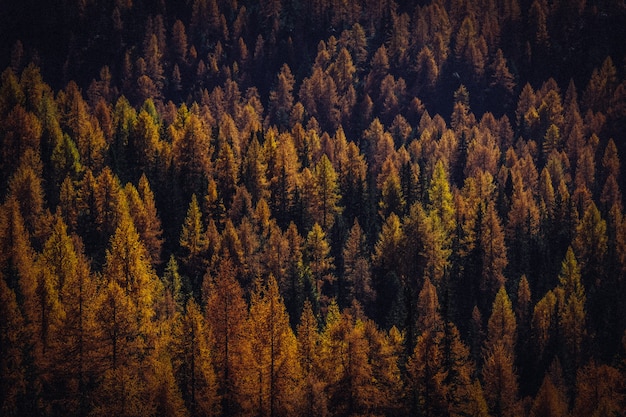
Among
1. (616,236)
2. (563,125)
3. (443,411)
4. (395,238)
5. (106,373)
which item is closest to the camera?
(106,373)

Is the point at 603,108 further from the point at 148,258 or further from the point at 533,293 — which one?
the point at 148,258

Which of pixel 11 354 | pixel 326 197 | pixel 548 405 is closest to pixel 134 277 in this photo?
pixel 11 354

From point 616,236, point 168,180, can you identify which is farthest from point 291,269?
point 616,236

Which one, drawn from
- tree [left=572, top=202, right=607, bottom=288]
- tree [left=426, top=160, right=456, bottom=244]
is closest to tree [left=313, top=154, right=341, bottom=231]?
tree [left=426, top=160, right=456, bottom=244]

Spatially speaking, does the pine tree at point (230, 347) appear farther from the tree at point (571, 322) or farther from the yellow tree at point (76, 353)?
the tree at point (571, 322)

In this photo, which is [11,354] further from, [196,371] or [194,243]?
[194,243]

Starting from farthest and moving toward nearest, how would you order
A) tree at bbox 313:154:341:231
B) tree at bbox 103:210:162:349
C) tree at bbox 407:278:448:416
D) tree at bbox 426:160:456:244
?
tree at bbox 426:160:456:244 → tree at bbox 313:154:341:231 → tree at bbox 103:210:162:349 → tree at bbox 407:278:448:416

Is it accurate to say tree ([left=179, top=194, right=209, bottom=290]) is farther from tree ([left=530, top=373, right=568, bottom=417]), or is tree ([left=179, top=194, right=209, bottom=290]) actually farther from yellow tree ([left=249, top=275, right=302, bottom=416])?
tree ([left=530, top=373, right=568, bottom=417])
